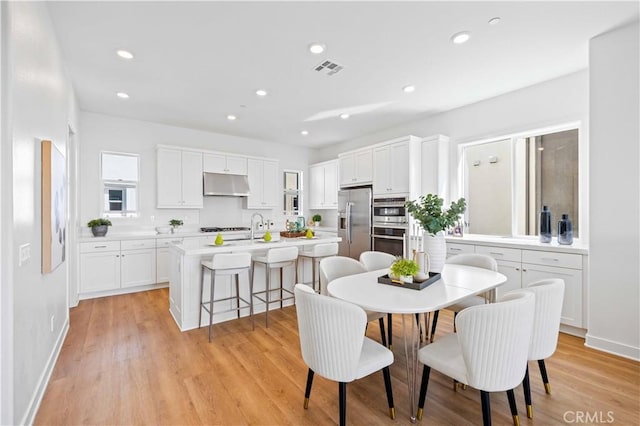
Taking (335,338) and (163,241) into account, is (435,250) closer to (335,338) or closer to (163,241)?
(335,338)

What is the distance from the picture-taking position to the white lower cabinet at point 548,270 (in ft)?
9.77

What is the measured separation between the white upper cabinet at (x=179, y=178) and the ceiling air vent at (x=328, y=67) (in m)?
3.19

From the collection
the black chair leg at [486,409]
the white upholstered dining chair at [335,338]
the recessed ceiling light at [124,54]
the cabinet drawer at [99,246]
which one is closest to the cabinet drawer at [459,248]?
the black chair leg at [486,409]

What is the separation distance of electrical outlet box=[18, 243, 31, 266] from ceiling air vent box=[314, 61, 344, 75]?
9.33ft

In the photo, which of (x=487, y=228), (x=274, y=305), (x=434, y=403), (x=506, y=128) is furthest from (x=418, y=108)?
(x=434, y=403)

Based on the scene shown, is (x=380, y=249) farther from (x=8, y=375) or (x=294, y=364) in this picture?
(x=8, y=375)

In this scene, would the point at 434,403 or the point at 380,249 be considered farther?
the point at 380,249

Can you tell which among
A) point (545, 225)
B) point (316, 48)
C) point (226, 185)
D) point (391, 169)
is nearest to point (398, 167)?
point (391, 169)

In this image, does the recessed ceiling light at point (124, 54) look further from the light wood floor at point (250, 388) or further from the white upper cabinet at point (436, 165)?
the white upper cabinet at point (436, 165)

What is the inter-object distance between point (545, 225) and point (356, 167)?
10.4 feet

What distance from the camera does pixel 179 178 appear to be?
5.22m

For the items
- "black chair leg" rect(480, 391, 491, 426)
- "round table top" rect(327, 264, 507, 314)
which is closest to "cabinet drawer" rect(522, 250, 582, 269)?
"round table top" rect(327, 264, 507, 314)

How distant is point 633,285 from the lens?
2.51 m

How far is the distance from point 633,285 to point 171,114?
5998mm
